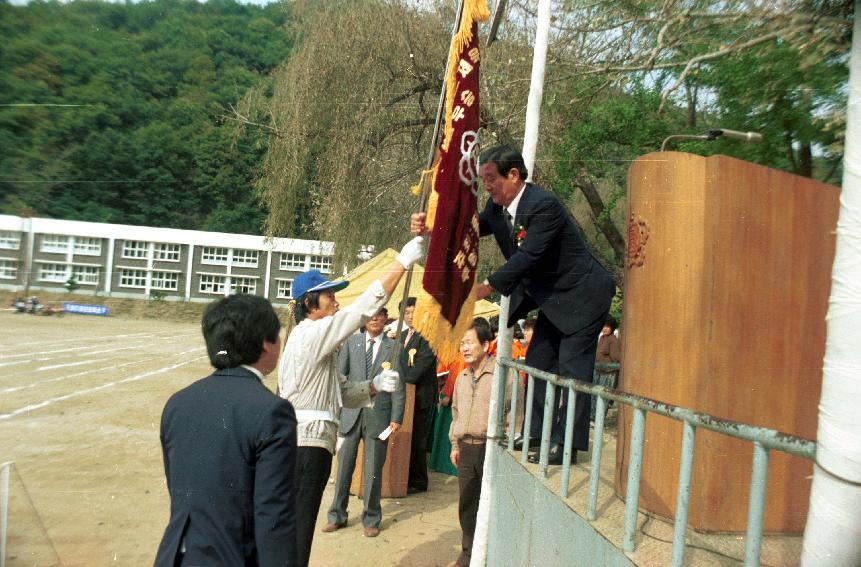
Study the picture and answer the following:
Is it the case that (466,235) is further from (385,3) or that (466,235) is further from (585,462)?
(385,3)

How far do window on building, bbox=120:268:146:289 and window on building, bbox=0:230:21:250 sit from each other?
64 centimetres

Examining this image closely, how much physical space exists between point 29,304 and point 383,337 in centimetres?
284

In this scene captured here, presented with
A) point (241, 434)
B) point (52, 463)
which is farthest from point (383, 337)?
point (241, 434)

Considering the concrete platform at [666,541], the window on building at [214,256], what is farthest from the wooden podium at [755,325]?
the window on building at [214,256]

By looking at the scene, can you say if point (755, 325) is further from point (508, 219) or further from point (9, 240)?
point (9, 240)

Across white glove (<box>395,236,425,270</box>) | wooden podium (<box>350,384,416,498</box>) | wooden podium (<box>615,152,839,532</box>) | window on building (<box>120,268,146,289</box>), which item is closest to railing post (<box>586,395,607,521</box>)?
wooden podium (<box>615,152,839,532</box>)

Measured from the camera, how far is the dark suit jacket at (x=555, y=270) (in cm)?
351

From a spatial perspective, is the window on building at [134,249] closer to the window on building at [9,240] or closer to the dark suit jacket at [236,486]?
the window on building at [9,240]

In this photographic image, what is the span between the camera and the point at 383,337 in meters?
6.38

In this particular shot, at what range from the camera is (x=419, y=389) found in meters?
7.67

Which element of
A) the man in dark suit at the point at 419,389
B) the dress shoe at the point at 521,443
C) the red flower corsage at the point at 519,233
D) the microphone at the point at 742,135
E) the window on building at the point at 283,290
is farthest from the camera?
the man in dark suit at the point at 419,389

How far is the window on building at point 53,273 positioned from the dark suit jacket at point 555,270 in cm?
261

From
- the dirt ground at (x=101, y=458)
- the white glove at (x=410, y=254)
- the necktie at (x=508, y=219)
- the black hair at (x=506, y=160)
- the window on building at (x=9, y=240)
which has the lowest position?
Answer: the dirt ground at (x=101, y=458)

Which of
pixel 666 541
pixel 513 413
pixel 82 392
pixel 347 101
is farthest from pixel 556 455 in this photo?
pixel 347 101
